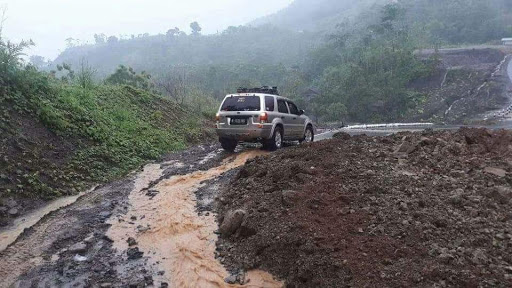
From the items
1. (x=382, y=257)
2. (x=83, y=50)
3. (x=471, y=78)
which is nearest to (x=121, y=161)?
(x=382, y=257)

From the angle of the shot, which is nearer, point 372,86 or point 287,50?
point 372,86

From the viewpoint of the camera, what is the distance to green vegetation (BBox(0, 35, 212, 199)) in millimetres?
9391

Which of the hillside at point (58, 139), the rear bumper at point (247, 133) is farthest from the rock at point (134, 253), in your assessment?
the rear bumper at point (247, 133)

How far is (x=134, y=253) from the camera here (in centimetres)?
616

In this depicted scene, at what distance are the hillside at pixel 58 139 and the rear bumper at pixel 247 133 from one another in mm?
3048

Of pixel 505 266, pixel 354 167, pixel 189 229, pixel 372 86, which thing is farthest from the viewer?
pixel 372 86

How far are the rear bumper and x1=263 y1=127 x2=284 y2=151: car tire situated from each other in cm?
23

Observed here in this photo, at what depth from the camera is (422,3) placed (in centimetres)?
7538

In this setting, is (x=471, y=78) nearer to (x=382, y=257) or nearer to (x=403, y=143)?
(x=403, y=143)

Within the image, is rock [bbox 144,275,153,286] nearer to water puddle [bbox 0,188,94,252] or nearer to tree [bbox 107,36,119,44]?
water puddle [bbox 0,188,94,252]

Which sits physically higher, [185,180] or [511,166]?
[511,166]

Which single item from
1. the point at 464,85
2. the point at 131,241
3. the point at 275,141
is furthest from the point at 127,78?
the point at 464,85

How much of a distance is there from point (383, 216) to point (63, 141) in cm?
910

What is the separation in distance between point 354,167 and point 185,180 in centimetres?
438
